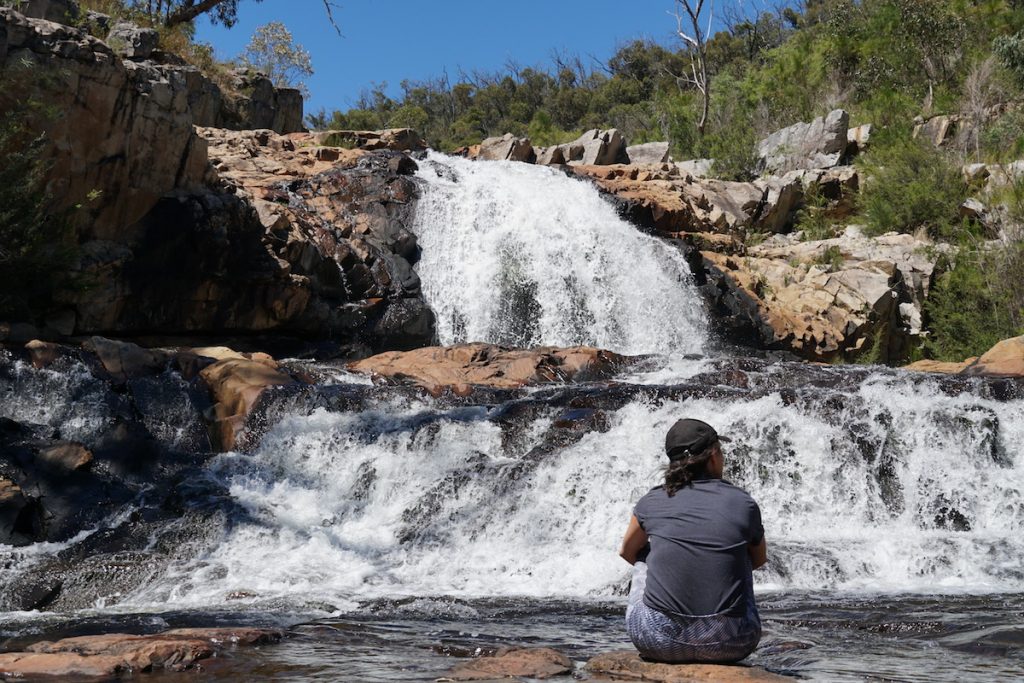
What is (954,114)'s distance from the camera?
25141mm

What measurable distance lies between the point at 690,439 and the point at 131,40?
16.9 meters

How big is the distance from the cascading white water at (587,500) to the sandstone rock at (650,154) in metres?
15.6

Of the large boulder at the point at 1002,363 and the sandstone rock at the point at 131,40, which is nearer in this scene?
the large boulder at the point at 1002,363

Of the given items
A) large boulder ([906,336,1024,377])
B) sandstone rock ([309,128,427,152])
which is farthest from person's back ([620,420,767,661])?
sandstone rock ([309,128,427,152])

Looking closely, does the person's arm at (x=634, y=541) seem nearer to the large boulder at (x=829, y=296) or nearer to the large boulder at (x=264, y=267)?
the large boulder at (x=264, y=267)

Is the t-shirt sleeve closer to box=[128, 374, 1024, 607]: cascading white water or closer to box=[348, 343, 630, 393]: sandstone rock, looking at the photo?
box=[128, 374, 1024, 607]: cascading white water

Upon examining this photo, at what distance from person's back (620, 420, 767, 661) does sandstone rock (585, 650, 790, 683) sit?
59 mm

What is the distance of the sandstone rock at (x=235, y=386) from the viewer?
11195 mm

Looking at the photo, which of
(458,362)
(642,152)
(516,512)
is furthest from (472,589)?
(642,152)

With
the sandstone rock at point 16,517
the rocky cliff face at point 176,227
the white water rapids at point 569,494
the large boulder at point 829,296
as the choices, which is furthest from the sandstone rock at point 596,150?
the sandstone rock at point 16,517

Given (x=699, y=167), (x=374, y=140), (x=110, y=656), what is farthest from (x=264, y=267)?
(x=699, y=167)

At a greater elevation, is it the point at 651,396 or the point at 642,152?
the point at 642,152

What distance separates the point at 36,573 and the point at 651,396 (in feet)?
20.1

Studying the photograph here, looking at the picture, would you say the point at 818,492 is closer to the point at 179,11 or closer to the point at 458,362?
the point at 458,362
